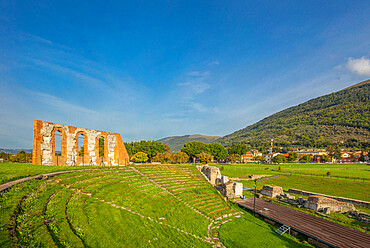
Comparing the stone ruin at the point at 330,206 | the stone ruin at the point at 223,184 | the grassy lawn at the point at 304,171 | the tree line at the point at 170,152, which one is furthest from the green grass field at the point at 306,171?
the stone ruin at the point at 330,206

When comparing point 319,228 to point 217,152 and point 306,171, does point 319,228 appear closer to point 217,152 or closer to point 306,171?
point 306,171

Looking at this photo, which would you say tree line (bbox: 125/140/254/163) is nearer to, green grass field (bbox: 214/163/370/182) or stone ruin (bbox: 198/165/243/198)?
green grass field (bbox: 214/163/370/182)

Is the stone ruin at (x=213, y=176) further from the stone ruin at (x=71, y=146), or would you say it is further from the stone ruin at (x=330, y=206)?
the stone ruin at (x=71, y=146)

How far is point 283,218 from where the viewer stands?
19922 mm

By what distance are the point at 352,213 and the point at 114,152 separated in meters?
36.7

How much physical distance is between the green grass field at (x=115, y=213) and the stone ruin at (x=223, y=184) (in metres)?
3.07

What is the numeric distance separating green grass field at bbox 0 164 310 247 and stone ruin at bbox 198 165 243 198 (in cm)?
307

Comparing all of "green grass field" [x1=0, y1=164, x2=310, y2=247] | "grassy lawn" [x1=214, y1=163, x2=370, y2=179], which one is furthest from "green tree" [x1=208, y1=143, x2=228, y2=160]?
"green grass field" [x1=0, y1=164, x2=310, y2=247]

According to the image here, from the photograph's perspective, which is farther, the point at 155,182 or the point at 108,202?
the point at 155,182

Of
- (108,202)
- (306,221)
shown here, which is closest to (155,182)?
(108,202)

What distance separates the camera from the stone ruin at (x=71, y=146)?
23234 mm

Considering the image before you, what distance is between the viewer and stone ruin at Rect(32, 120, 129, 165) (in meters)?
23.2

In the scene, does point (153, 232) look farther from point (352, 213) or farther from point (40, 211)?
point (352, 213)

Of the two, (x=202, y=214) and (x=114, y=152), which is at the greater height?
(x=114, y=152)
